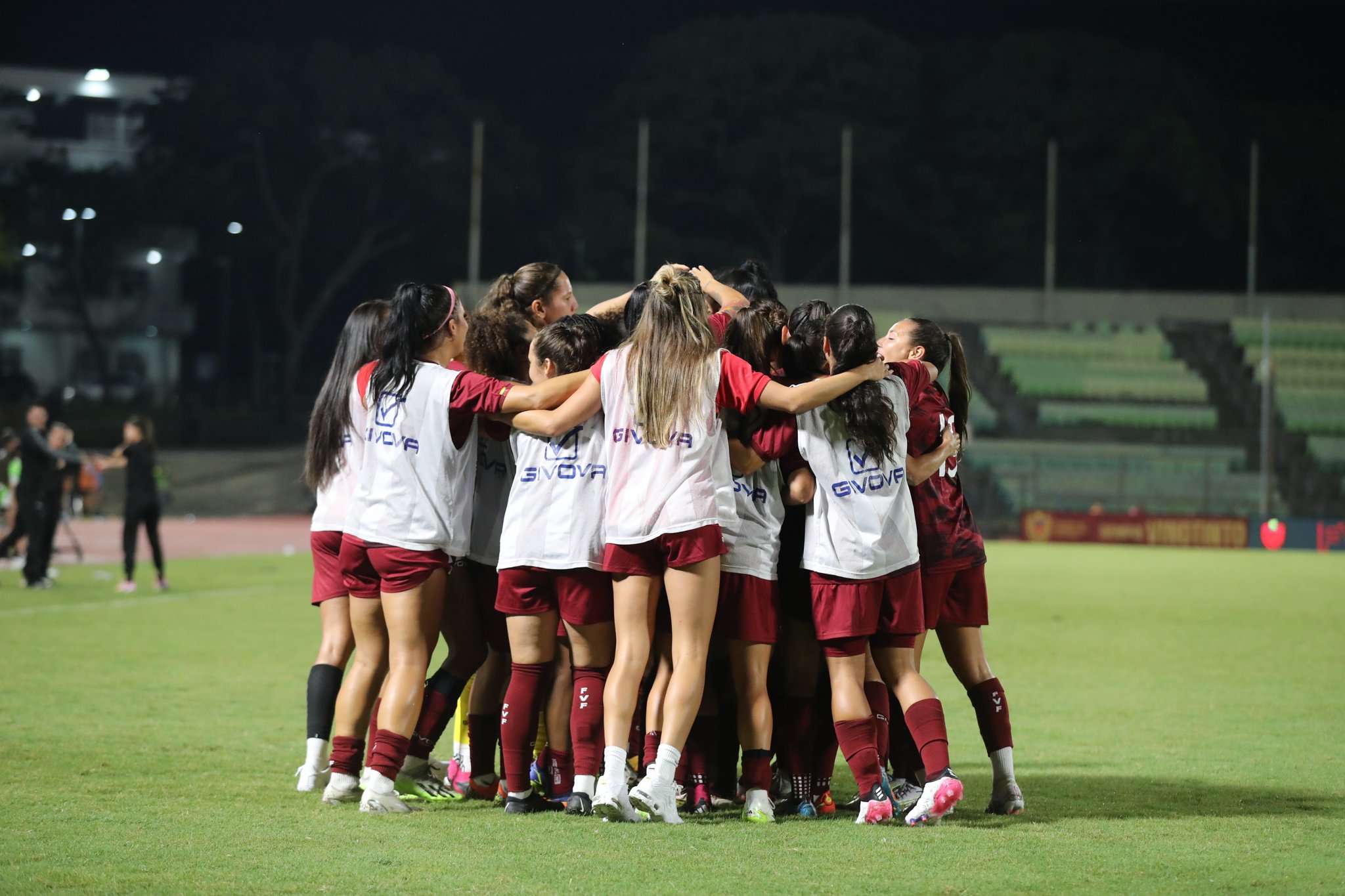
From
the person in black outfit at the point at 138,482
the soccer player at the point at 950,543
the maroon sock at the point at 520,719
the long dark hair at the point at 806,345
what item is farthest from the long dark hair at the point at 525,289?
the person in black outfit at the point at 138,482

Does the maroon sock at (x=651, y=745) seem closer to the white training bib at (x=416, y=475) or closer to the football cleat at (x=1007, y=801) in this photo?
the white training bib at (x=416, y=475)

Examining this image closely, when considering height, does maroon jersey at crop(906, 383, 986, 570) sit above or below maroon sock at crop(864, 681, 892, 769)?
above

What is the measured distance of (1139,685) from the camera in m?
10.1

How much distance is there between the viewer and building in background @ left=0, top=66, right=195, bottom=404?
48375mm

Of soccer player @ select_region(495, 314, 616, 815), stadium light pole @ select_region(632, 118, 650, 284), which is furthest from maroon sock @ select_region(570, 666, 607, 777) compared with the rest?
stadium light pole @ select_region(632, 118, 650, 284)

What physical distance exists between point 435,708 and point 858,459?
2.04 metres

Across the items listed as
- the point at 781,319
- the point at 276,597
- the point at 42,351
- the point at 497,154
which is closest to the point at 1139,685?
the point at 781,319

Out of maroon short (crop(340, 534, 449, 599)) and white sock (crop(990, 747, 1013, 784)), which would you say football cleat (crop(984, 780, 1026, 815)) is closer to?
white sock (crop(990, 747, 1013, 784))

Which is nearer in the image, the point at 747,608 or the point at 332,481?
the point at 747,608

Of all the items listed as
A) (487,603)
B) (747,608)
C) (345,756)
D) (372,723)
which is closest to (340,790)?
(345,756)

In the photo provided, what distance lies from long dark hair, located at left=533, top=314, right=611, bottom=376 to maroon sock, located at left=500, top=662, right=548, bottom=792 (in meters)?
1.19

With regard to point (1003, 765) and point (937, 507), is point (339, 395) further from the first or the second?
point (1003, 765)

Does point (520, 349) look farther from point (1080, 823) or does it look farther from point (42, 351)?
point (42, 351)

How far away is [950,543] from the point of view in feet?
19.1
